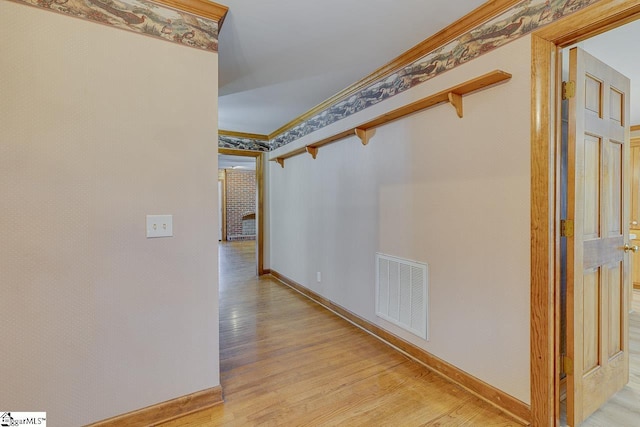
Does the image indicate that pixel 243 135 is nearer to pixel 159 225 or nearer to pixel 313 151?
pixel 313 151

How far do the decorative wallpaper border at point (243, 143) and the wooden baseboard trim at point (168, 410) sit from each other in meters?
3.75

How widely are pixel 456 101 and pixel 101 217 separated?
2225 millimetres

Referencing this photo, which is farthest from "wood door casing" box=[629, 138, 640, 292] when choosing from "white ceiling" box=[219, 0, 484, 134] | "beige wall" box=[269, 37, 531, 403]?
"white ceiling" box=[219, 0, 484, 134]

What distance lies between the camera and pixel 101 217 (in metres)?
1.54

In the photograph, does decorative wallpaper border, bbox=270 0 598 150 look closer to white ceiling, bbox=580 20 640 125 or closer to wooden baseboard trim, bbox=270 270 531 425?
white ceiling, bbox=580 20 640 125

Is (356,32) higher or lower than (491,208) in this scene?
higher

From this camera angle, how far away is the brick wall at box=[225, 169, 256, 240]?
10.2 m

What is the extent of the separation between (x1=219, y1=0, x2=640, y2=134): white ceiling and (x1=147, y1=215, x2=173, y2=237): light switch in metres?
1.33

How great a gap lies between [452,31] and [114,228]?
94.8 inches

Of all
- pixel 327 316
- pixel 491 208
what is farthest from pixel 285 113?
pixel 491 208

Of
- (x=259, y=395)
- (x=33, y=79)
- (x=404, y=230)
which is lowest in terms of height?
(x=259, y=395)

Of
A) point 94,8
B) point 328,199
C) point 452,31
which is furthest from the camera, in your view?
point 328,199

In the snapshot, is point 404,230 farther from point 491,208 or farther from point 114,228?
point 114,228

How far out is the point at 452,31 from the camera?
6.40 ft
